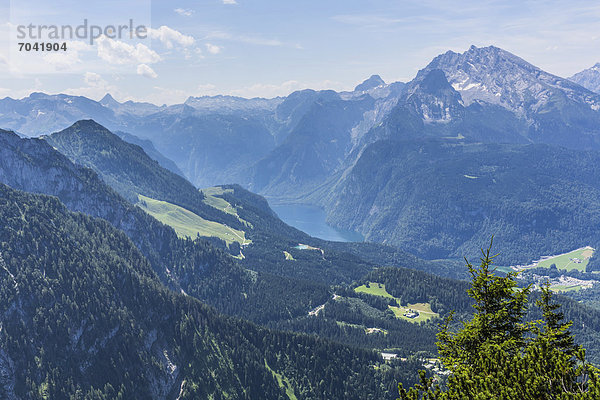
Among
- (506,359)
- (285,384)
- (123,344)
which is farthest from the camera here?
(285,384)

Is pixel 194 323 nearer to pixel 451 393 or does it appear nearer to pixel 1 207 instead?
pixel 1 207

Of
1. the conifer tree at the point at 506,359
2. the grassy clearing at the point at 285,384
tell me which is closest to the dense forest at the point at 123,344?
the grassy clearing at the point at 285,384

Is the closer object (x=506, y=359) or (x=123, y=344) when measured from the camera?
(x=506, y=359)

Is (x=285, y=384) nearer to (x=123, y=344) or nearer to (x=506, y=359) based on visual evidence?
(x=123, y=344)

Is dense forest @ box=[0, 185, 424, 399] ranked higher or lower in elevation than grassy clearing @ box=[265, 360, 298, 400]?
higher

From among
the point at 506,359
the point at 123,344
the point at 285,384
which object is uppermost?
the point at 506,359

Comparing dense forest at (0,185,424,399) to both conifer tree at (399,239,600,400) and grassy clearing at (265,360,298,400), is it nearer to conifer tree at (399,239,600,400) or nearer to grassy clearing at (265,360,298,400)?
grassy clearing at (265,360,298,400)

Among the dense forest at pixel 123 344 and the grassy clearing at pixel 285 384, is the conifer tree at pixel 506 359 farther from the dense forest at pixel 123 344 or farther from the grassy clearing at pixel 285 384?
the grassy clearing at pixel 285 384

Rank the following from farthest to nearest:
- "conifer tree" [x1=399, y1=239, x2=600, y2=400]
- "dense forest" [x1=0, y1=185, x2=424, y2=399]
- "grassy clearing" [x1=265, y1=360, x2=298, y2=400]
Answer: "grassy clearing" [x1=265, y1=360, x2=298, y2=400], "dense forest" [x1=0, y1=185, x2=424, y2=399], "conifer tree" [x1=399, y1=239, x2=600, y2=400]

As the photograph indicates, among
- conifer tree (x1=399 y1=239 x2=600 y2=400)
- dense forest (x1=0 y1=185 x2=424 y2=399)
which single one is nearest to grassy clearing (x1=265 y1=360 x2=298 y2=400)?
dense forest (x1=0 y1=185 x2=424 y2=399)

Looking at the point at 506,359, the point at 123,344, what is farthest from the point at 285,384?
the point at 506,359

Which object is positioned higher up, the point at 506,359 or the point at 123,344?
the point at 506,359

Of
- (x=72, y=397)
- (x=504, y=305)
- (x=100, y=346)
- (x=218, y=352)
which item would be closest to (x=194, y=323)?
(x=218, y=352)

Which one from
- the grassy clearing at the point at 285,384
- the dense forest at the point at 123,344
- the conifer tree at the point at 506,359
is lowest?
the grassy clearing at the point at 285,384
